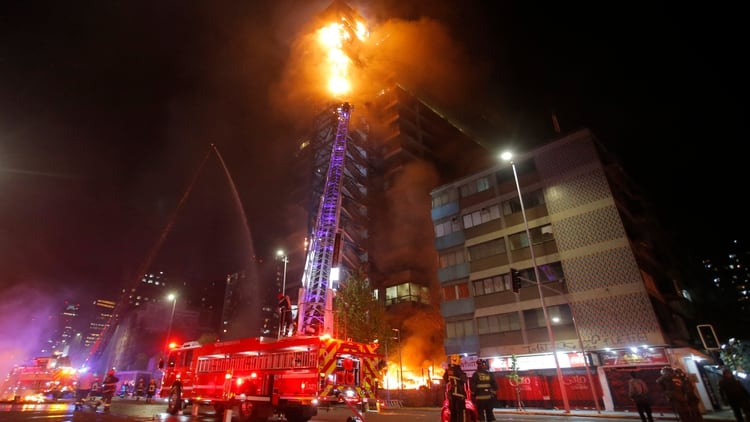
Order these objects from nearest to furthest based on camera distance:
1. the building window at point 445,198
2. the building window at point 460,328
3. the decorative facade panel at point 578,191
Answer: the decorative facade panel at point 578,191 → the building window at point 460,328 → the building window at point 445,198

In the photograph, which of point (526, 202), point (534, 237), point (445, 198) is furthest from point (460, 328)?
point (445, 198)

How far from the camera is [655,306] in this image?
23.3 metres

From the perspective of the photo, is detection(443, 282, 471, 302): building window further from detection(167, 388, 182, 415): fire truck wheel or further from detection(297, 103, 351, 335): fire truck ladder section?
detection(167, 388, 182, 415): fire truck wheel

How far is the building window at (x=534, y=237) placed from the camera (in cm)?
2842

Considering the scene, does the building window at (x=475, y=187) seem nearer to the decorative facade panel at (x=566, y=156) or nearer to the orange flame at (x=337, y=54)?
the decorative facade panel at (x=566, y=156)

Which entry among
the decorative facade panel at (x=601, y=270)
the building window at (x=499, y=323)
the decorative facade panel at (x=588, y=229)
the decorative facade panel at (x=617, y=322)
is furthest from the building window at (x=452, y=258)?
the decorative facade panel at (x=617, y=322)

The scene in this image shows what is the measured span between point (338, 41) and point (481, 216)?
61.9 ft

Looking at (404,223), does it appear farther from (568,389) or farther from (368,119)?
(568,389)


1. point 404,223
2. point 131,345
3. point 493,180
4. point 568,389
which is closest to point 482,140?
point 404,223

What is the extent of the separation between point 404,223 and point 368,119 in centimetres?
2323

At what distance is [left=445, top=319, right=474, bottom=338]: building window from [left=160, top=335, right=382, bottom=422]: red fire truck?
19110mm

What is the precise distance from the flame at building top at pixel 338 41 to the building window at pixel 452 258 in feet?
55.9

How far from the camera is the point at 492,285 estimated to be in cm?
3009

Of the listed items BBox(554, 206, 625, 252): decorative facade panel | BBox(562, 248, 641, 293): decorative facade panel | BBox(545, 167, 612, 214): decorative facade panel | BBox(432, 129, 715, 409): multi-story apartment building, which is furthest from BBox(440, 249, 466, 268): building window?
BBox(562, 248, 641, 293): decorative facade panel
